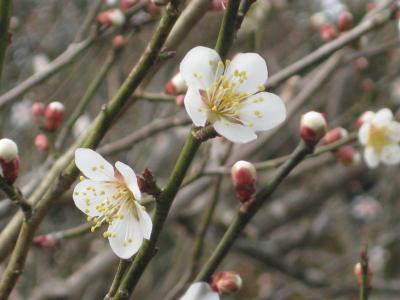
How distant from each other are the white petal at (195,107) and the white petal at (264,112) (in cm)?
12

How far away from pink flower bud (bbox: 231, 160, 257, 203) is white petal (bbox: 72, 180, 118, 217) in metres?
0.27

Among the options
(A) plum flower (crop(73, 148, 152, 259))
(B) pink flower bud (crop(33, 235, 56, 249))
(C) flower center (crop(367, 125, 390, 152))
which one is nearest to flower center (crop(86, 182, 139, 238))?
(A) plum flower (crop(73, 148, 152, 259))

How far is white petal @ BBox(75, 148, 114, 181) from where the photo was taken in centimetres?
104

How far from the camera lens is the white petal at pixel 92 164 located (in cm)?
104

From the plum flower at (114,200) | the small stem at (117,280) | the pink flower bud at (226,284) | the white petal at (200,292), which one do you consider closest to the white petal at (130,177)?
the plum flower at (114,200)

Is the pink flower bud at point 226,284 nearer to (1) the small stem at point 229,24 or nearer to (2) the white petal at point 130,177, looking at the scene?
(2) the white petal at point 130,177

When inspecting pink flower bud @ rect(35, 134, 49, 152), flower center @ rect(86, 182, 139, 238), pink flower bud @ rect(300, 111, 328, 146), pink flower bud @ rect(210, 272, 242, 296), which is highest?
pink flower bud @ rect(300, 111, 328, 146)

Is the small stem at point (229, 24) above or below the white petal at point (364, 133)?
above

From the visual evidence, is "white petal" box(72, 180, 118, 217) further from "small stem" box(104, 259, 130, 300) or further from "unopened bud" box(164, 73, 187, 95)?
"unopened bud" box(164, 73, 187, 95)

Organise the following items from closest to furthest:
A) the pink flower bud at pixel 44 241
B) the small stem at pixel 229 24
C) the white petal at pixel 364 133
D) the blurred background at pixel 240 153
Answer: the small stem at pixel 229 24 → the pink flower bud at pixel 44 241 → the white petal at pixel 364 133 → the blurred background at pixel 240 153

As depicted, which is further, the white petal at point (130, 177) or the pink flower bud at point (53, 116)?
the pink flower bud at point (53, 116)

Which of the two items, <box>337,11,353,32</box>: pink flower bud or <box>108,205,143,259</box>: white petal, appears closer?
<box>108,205,143,259</box>: white petal

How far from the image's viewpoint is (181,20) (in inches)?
63.9

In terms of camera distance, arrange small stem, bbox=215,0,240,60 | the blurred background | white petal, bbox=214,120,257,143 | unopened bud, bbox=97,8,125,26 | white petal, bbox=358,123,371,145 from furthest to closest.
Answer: the blurred background < unopened bud, bbox=97,8,125,26 < white petal, bbox=358,123,371,145 < white petal, bbox=214,120,257,143 < small stem, bbox=215,0,240,60
